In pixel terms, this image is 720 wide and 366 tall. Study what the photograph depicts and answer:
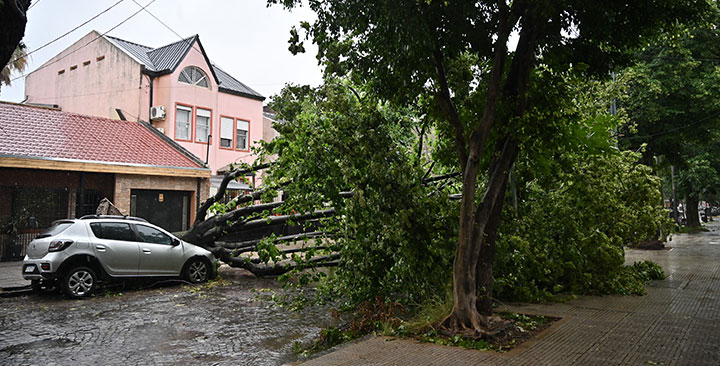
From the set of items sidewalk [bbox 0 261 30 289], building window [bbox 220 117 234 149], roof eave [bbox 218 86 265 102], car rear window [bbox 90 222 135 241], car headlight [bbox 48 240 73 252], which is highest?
roof eave [bbox 218 86 265 102]

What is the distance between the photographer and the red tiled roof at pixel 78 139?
57.5 ft

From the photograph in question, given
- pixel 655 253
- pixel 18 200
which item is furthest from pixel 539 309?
pixel 18 200

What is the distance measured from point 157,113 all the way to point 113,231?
14247 mm

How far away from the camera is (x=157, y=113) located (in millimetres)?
24453

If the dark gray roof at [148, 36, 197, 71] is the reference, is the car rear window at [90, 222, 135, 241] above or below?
below

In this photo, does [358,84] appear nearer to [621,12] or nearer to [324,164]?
[324,164]

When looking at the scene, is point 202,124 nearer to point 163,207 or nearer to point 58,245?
point 163,207

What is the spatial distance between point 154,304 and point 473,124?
23.4 ft

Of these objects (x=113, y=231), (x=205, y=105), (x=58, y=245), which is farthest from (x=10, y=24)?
(x=205, y=105)

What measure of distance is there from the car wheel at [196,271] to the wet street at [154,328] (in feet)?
2.89

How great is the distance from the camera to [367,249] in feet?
28.4

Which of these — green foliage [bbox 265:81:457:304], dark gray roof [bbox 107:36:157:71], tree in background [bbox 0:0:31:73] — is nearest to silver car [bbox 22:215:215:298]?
green foliage [bbox 265:81:457:304]

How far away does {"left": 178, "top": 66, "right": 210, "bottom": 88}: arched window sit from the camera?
25.4 meters

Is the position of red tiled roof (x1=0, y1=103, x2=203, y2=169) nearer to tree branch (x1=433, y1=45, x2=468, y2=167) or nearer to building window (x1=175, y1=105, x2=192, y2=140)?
building window (x1=175, y1=105, x2=192, y2=140)
